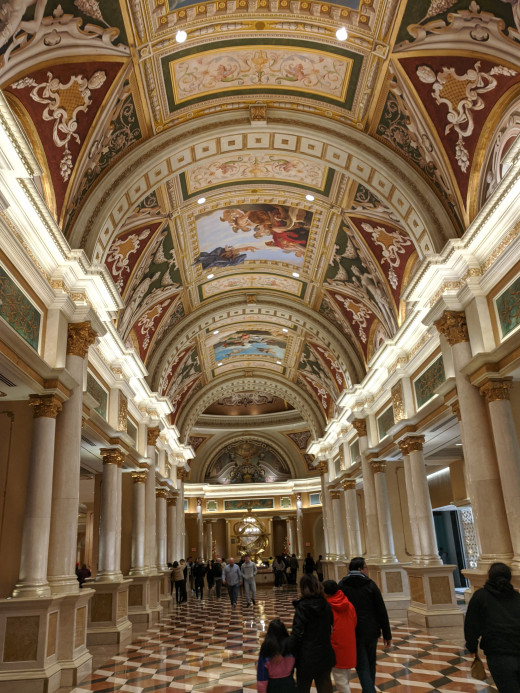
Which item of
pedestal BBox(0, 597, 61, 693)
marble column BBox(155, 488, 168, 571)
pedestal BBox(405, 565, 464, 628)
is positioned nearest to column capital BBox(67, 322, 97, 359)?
pedestal BBox(0, 597, 61, 693)

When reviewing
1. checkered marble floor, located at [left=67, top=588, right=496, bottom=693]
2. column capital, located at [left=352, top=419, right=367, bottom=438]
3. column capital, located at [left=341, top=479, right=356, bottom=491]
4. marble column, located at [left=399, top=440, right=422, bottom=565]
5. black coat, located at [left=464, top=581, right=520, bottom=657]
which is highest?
column capital, located at [left=352, top=419, right=367, bottom=438]

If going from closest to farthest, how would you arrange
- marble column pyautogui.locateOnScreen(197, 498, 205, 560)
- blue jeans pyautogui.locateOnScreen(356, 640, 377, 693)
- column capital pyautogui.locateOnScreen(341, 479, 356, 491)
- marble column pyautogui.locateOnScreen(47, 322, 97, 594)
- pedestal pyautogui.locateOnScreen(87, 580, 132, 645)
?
blue jeans pyautogui.locateOnScreen(356, 640, 377, 693) < marble column pyautogui.locateOnScreen(47, 322, 97, 594) < pedestal pyautogui.locateOnScreen(87, 580, 132, 645) < column capital pyautogui.locateOnScreen(341, 479, 356, 491) < marble column pyautogui.locateOnScreen(197, 498, 205, 560)

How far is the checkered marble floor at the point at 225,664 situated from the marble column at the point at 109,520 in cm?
153

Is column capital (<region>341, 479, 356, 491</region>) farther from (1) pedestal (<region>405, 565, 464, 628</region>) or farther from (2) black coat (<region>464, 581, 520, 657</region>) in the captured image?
(2) black coat (<region>464, 581, 520, 657</region>)

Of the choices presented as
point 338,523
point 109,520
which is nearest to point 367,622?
point 109,520

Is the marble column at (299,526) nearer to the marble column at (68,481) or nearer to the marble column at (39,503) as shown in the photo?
the marble column at (68,481)

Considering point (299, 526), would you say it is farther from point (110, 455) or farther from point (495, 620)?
point (495, 620)

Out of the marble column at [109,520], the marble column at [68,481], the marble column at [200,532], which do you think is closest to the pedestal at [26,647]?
the marble column at [68,481]

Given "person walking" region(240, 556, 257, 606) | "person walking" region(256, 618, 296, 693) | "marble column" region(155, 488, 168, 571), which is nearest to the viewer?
"person walking" region(256, 618, 296, 693)

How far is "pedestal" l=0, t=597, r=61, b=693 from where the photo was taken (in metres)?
7.21

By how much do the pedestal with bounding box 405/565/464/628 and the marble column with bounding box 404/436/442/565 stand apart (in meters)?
0.41

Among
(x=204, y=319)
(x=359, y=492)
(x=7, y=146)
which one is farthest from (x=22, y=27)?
(x=359, y=492)

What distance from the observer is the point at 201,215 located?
14586mm

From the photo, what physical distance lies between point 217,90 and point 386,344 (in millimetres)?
6842
